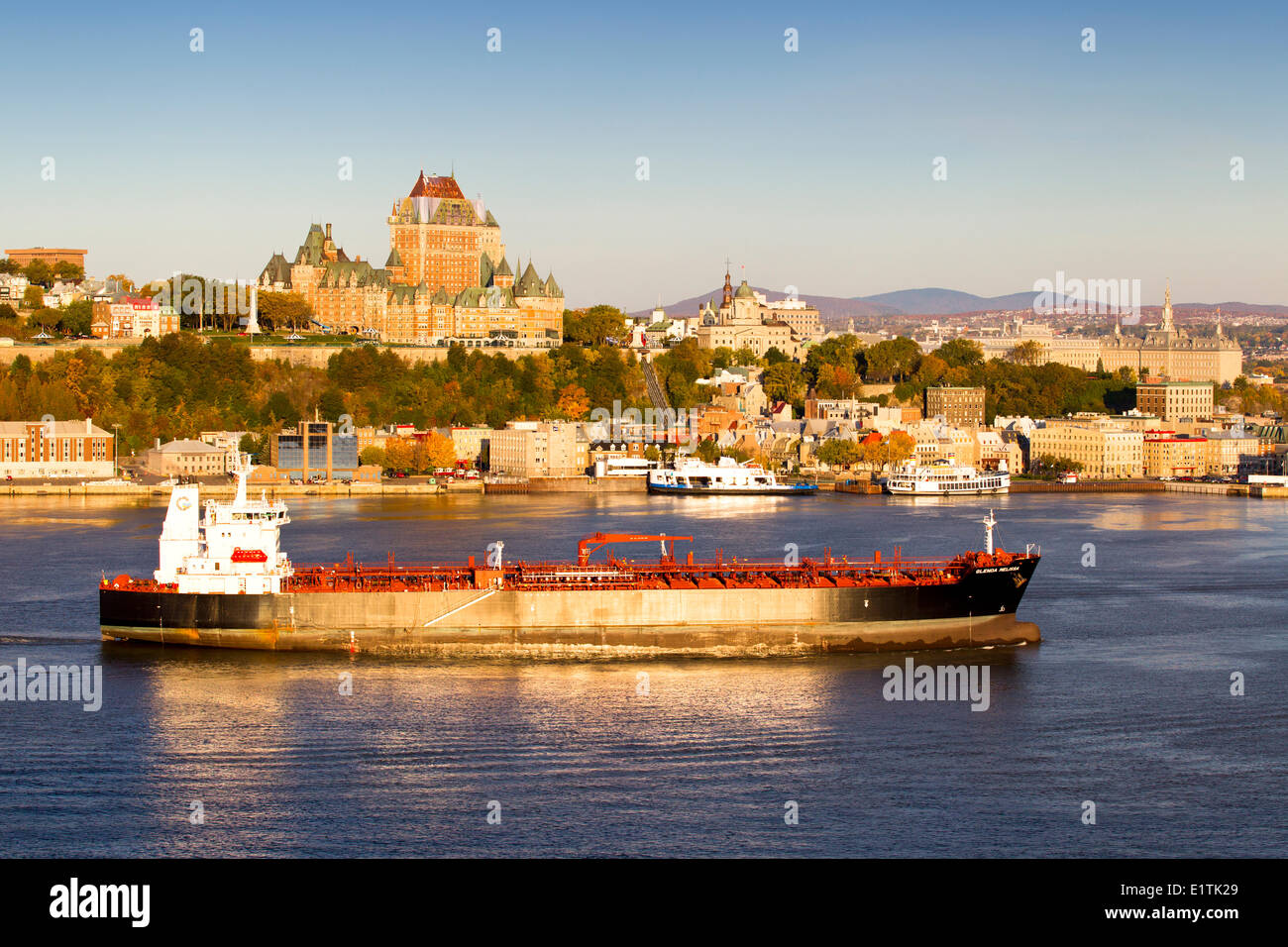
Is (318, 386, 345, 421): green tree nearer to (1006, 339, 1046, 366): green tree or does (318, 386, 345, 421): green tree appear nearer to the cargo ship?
the cargo ship

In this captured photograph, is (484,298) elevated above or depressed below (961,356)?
above

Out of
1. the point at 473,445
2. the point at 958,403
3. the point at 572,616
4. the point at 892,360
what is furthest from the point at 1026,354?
the point at 572,616

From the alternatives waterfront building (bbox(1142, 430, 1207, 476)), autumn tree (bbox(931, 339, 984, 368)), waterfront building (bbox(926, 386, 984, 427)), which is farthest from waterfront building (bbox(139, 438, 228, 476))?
autumn tree (bbox(931, 339, 984, 368))

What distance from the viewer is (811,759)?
15906mm

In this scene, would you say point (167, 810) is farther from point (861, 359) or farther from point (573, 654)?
point (861, 359)

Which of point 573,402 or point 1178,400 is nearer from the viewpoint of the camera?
point 573,402

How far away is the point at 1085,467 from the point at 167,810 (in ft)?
179

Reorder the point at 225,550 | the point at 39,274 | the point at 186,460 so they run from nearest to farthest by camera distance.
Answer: the point at 225,550 → the point at 186,460 → the point at 39,274

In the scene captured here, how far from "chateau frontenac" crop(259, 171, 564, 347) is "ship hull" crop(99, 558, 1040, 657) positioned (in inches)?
2130

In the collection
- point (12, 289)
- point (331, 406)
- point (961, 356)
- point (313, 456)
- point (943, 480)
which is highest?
point (12, 289)

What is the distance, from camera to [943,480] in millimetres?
55281

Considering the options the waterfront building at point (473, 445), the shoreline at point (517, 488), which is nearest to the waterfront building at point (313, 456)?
the shoreline at point (517, 488)

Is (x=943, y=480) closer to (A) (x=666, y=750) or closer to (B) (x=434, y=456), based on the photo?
(B) (x=434, y=456)

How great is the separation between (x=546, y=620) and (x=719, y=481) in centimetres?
3310
